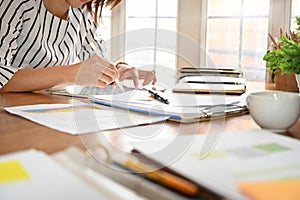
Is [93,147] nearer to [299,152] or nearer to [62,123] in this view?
[62,123]

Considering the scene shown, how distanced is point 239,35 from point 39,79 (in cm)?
188

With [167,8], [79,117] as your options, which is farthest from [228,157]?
[167,8]

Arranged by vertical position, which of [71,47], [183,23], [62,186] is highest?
[183,23]

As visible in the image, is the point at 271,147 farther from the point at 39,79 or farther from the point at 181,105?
A: the point at 39,79

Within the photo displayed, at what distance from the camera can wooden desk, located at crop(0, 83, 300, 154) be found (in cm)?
66

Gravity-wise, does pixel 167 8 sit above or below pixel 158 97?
above

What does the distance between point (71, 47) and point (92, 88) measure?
0.50 m

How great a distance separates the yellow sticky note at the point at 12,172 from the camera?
490mm

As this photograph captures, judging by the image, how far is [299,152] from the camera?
0.60m

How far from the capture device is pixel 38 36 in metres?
1.65

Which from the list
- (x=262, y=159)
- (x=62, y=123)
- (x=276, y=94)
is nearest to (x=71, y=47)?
(x=62, y=123)

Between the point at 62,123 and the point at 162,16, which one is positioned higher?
the point at 162,16

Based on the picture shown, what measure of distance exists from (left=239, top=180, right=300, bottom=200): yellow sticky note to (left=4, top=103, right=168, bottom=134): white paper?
0.39 meters

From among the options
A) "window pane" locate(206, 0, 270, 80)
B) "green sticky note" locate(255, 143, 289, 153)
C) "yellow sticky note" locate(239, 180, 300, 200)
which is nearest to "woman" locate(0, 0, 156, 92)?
"green sticky note" locate(255, 143, 289, 153)
